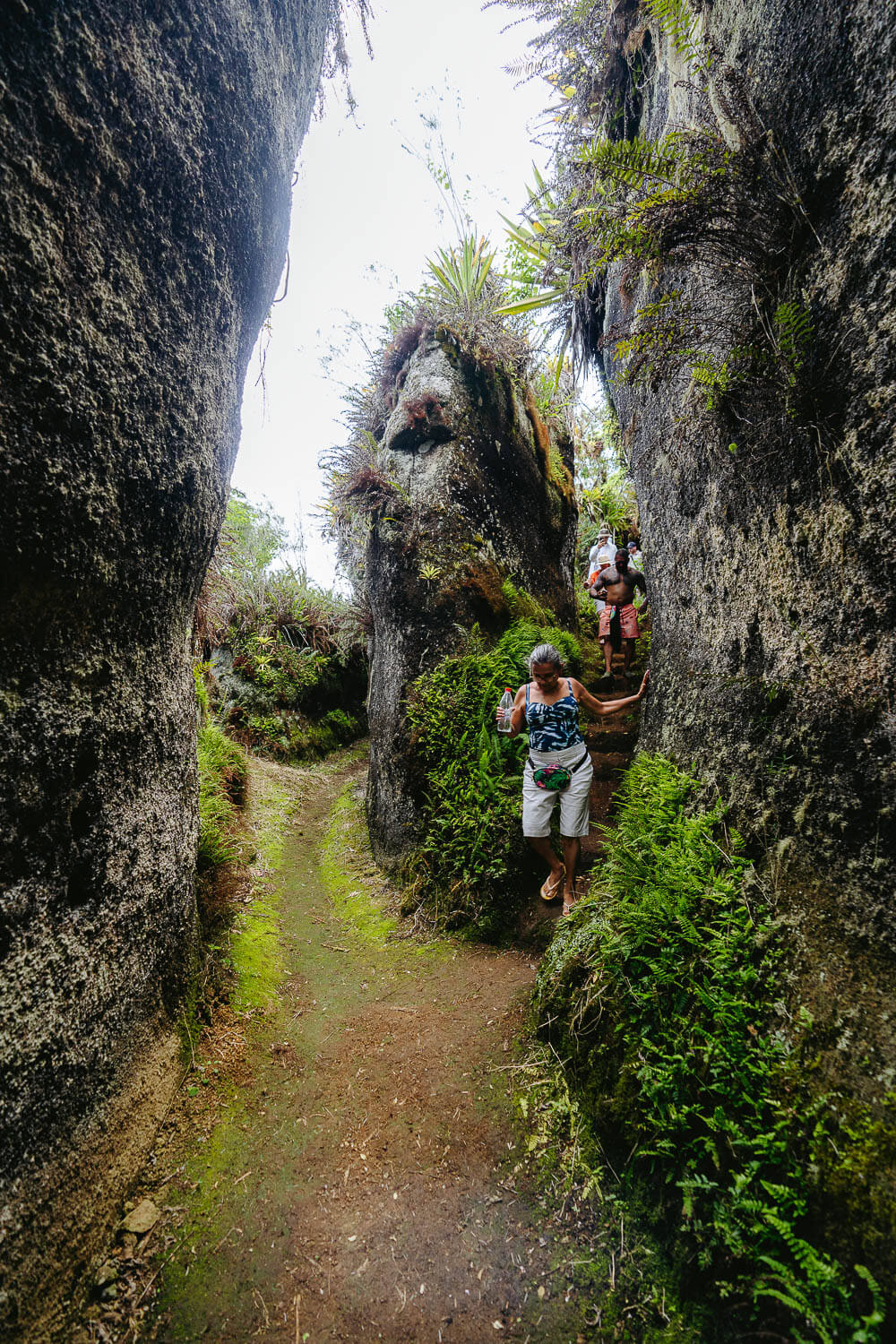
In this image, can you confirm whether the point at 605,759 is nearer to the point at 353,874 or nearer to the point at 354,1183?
the point at 353,874

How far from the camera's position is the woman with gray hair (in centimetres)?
411

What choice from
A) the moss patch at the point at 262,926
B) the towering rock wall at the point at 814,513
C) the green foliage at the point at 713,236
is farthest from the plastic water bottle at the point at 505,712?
the moss patch at the point at 262,926

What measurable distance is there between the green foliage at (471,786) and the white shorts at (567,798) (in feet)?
1.82

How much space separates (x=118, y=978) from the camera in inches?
95.7

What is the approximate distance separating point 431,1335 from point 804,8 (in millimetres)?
6385

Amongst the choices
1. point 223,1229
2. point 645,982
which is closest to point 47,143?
point 645,982

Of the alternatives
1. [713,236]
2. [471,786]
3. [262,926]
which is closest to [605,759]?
[471,786]

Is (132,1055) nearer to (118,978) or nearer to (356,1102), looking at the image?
(118,978)

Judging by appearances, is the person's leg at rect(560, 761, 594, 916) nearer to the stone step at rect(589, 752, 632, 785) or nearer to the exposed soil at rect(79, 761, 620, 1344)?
the exposed soil at rect(79, 761, 620, 1344)

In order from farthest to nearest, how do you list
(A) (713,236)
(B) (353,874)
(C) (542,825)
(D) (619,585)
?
(D) (619,585), (B) (353,874), (C) (542,825), (A) (713,236)

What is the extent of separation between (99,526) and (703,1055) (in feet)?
11.7

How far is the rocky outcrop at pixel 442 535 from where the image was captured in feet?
20.7

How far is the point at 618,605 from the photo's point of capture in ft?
24.1

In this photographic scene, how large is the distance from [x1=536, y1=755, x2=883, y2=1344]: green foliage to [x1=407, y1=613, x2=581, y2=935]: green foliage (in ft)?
4.39
